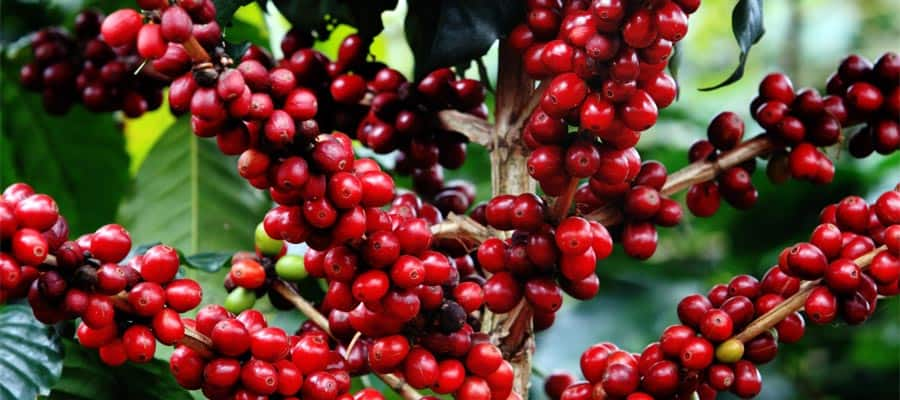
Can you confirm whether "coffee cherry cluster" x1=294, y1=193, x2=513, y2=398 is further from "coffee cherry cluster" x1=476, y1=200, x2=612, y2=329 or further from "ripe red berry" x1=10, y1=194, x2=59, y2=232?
"ripe red berry" x1=10, y1=194, x2=59, y2=232

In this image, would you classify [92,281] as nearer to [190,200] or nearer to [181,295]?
[181,295]

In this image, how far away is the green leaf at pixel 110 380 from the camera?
1080 millimetres

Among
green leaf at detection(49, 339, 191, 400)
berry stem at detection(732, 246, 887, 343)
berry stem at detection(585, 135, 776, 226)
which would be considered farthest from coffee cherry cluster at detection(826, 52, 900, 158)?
green leaf at detection(49, 339, 191, 400)

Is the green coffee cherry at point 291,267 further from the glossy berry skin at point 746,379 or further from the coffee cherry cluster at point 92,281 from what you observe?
the glossy berry skin at point 746,379

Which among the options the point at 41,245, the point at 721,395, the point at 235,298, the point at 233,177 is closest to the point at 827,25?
the point at 721,395

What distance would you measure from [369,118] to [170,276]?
343 millimetres

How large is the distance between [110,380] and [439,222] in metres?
0.40

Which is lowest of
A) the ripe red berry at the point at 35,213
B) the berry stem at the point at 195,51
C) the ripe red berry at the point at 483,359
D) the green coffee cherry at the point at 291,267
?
the green coffee cherry at the point at 291,267

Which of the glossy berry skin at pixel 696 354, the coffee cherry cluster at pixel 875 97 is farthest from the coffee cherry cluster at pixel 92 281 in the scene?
the coffee cherry cluster at pixel 875 97

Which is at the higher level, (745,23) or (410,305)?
(745,23)

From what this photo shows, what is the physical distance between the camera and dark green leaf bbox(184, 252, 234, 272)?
3.69 ft

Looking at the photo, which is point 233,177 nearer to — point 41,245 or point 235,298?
point 235,298

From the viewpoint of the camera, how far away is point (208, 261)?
115cm

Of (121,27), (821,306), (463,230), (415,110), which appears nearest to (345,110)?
(415,110)
